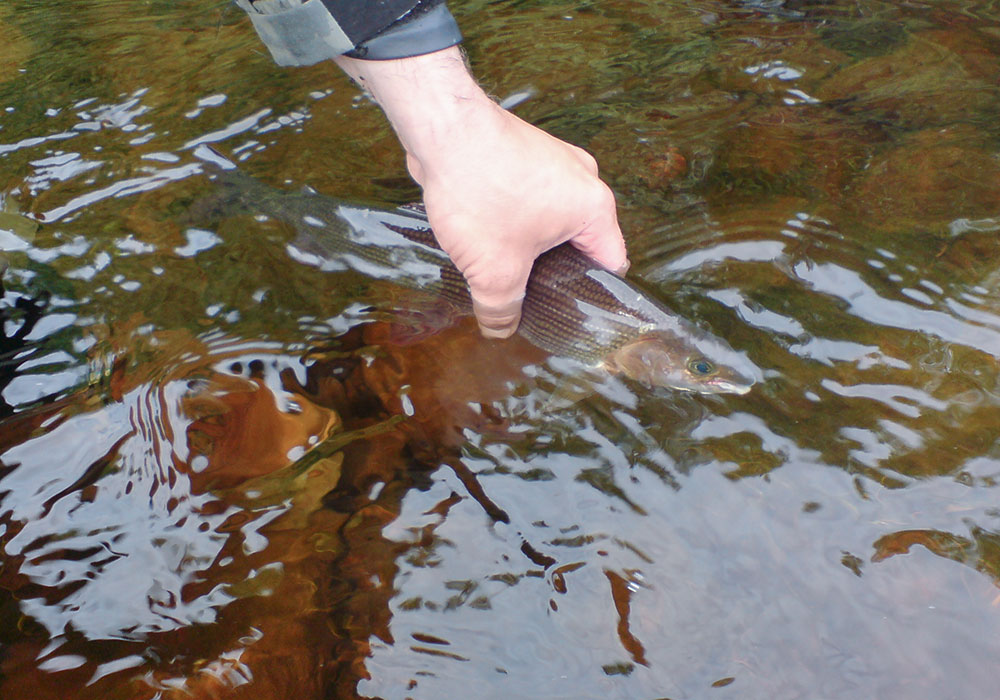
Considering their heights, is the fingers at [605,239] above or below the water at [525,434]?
above

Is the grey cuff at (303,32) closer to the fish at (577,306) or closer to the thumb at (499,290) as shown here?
the thumb at (499,290)

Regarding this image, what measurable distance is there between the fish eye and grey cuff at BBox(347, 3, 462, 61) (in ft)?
5.72

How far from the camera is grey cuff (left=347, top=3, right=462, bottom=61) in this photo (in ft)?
7.70

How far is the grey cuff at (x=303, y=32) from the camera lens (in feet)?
7.61

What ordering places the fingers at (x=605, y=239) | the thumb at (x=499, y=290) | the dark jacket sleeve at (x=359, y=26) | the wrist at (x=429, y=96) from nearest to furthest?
the dark jacket sleeve at (x=359, y=26), the wrist at (x=429, y=96), the thumb at (x=499, y=290), the fingers at (x=605, y=239)

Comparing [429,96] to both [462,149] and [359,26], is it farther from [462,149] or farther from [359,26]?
[359,26]

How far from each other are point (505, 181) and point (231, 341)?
6.05 feet

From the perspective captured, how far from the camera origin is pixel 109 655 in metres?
2.44

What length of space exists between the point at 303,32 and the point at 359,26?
0.21 metres

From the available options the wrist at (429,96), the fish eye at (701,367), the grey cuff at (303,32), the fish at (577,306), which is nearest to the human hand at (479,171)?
the wrist at (429,96)

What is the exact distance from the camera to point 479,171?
252 centimetres

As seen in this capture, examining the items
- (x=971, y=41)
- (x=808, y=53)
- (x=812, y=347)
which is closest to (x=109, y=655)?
(x=812, y=347)

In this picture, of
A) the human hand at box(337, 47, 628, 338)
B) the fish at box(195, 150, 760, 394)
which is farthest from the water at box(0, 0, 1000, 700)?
the human hand at box(337, 47, 628, 338)

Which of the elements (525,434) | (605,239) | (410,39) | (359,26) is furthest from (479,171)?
(525,434)
